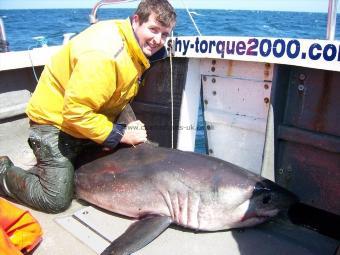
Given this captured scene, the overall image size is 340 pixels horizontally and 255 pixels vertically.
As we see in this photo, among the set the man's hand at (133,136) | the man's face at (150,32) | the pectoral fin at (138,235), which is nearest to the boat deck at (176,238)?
the pectoral fin at (138,235)

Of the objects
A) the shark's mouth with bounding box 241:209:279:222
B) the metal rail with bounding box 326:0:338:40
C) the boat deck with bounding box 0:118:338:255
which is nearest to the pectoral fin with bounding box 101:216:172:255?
the boat deck with bounding box 0:118:338:255

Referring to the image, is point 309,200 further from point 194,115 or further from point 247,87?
point 194,115

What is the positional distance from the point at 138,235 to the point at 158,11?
1.72 m

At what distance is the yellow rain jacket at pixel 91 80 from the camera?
9.23 ft

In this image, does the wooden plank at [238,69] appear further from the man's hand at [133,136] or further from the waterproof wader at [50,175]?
the waterproof wader at [50,175]

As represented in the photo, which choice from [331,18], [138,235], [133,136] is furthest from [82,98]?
[331,18]

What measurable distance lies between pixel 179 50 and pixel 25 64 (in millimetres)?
1690

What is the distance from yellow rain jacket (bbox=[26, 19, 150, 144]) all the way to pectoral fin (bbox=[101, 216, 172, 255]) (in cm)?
76

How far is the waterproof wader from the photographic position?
10.7ft

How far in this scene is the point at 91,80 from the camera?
279 cm

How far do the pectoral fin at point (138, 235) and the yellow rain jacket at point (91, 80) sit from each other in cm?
76

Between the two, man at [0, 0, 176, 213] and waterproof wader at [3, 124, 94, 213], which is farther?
Answer: waterproof wader at [3, 124, 94, 213]

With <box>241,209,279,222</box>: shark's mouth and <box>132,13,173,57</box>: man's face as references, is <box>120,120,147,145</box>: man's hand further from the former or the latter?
<box>241,209,279,222</box>: shark's mouth

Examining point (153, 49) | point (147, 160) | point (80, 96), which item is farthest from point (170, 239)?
point (153, 49)
